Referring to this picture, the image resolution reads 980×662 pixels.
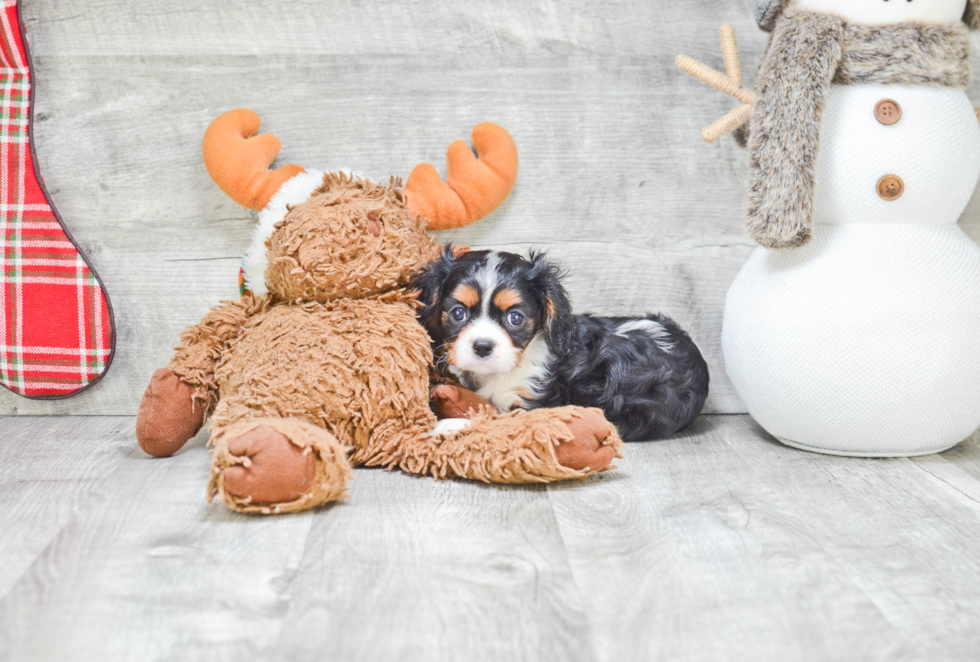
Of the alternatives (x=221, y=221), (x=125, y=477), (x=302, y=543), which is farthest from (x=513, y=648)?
(x=221, y=221)

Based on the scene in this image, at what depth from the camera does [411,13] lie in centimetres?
200

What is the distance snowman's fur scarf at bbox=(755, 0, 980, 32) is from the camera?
1.65 meters

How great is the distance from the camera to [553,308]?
1.70 m

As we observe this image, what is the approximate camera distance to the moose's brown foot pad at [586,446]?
148 cm

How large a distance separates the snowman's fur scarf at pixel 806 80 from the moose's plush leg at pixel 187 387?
1061 millimetres

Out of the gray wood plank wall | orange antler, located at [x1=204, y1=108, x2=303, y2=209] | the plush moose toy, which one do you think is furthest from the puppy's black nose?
orange antler, located at [x1=204, y1=108, x2=303, y2=209]

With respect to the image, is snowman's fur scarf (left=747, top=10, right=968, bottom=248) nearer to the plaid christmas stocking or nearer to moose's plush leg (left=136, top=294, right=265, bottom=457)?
moose's plush leg (left=136, top=294, right=265, bottom=457)

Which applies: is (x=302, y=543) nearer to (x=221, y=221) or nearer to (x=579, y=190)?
(x=221, y=221)

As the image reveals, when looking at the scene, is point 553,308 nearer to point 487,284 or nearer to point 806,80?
point 487,284

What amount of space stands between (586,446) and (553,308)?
13.4 inches

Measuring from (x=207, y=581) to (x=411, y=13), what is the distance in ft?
4.78

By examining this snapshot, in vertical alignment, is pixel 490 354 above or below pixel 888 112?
below

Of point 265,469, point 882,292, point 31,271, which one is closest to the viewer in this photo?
point 265,469

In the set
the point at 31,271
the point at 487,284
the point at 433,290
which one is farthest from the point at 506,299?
the point at 31,271
